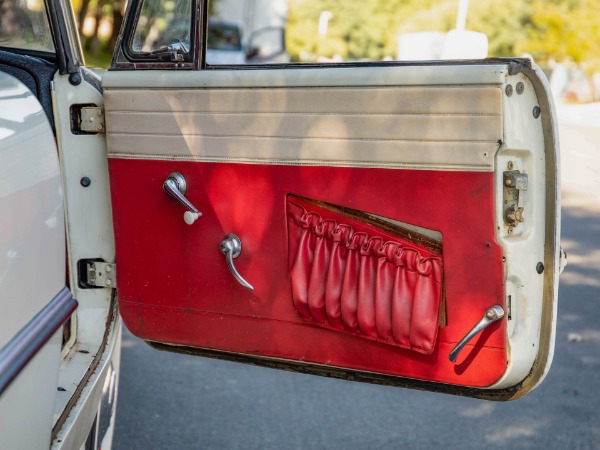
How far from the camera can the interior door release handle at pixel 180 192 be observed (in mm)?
2311

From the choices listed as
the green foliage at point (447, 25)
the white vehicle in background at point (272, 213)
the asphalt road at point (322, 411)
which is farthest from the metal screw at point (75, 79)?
the green foliage at point (447, 25)

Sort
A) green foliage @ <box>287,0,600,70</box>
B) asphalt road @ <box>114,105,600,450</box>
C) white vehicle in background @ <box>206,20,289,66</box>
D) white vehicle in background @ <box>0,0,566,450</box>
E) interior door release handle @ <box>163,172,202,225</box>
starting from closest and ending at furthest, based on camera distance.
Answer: white vehicle in background @ <box>0,0,566,450</box> < interior door release handle @ <box>163,172,202,225</box> < asphalt road @ <box>114,105,600,450</box> < white vehicle in background @ <box>206,20,289,66</box> < green foliage @ <box>287,0,600,70</box>

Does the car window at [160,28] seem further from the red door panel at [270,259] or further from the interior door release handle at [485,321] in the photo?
the interior door release handle at [485,321]

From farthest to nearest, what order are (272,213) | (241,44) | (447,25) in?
(447,25) → (241,44) → (272,213)

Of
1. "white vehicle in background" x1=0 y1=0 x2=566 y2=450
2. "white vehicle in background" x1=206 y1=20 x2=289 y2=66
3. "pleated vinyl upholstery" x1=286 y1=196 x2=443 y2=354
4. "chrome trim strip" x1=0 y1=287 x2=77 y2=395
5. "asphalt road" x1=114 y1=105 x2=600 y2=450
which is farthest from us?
"white vehicle in background" x1=206 y1=20 x2=289 y2=66

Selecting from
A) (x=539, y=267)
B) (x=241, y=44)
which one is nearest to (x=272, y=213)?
(x=539, y=267)

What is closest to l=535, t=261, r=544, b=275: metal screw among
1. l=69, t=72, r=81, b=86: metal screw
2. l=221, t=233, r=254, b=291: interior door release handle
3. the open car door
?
the open car door

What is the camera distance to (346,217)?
88.4 inches

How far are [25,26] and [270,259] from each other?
997 millimetres

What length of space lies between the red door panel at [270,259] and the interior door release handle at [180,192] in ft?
0.07

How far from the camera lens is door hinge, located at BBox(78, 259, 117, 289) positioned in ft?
8.24

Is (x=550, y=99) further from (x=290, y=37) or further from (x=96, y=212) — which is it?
(x=290, y=37)

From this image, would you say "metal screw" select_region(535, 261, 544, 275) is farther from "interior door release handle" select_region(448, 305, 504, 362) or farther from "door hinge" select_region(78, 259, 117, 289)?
"door hinge" select_region(78, 259, 117, 289)

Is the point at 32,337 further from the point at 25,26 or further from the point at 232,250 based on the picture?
the point at 25,26
